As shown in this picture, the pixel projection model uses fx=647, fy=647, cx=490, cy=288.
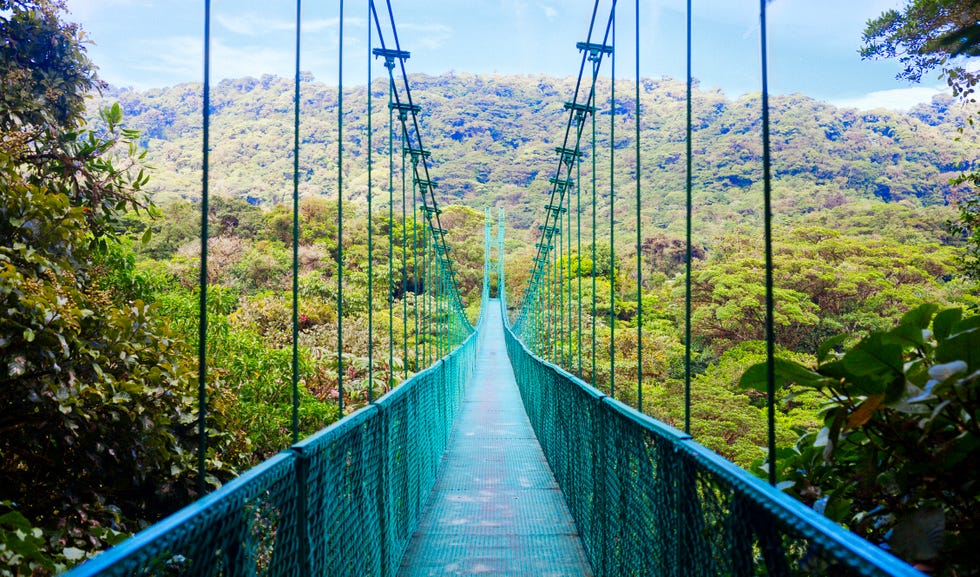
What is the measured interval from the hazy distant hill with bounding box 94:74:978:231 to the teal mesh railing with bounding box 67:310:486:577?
14.3 meters

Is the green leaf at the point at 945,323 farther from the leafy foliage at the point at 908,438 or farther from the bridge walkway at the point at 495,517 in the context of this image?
the bridge walkway at the point at 495,517

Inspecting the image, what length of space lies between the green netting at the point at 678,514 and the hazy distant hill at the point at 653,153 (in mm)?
14166

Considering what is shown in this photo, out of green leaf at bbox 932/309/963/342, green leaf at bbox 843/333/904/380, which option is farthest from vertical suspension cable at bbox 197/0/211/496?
green leaf at bbox 932/309/963/342

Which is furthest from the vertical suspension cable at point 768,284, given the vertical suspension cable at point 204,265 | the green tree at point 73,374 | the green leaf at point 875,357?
the green tree at point 73,374

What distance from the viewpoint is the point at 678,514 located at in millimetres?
1393

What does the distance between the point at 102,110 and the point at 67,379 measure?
201 centimetres

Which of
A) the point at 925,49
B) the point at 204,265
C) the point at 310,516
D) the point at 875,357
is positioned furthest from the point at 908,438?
the point at 925,49

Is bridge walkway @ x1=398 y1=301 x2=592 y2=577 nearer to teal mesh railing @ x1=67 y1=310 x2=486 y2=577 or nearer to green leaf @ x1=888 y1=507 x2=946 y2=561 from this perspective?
teal mesh railing @ x1=67 y1=310 x2=486 y2=577

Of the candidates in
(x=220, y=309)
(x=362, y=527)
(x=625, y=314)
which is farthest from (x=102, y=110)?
(x=625, y=314)

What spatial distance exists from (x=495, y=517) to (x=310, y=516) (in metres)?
1.97

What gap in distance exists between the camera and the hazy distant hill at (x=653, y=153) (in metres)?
24.6

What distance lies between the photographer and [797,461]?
1200mm

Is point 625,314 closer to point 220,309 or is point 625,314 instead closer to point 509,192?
point 220,309

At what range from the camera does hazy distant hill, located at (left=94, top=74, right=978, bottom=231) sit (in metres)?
24.6
